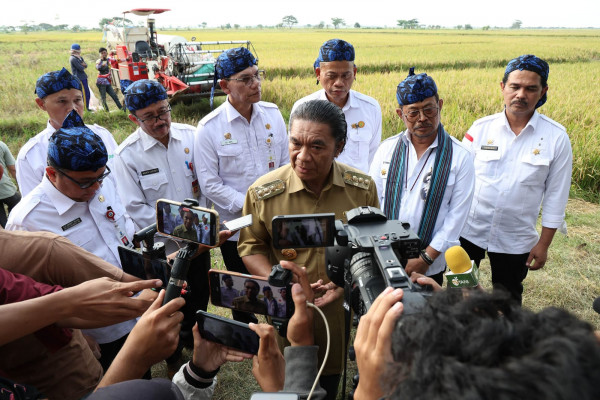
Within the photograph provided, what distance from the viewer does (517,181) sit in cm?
257

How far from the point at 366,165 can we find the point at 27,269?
2404 millimetres

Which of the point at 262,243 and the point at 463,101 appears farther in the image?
the point at 463,101

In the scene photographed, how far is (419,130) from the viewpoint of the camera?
2.23 m

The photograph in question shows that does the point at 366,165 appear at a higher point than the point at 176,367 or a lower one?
higher

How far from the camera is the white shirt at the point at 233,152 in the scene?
279 centimetres

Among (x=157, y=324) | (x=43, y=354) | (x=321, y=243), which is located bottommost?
(x=43, y=354)

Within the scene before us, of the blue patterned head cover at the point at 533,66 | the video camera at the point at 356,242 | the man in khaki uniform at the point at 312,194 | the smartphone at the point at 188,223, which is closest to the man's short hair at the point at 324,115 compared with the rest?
the man in khaki uniform at the point at 312,194

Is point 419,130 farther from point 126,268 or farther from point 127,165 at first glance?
point 127,165

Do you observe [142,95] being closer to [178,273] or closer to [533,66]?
[178,273]

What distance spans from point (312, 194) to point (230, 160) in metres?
1.15

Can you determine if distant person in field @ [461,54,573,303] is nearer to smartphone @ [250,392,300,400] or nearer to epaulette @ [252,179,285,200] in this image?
epaulette @ [252,179,285,200]

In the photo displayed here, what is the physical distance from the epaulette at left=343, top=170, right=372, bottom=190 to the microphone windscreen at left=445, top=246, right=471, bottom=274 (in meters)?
0.58

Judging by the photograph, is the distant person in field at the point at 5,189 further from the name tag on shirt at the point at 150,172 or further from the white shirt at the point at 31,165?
the name tag on shirt at the point at 150,172

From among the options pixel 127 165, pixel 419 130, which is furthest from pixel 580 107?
pixel 127 165
